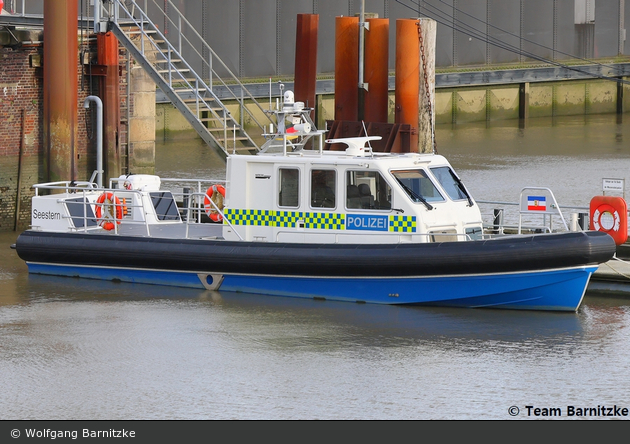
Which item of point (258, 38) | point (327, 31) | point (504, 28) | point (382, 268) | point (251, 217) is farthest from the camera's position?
point (504, 28)

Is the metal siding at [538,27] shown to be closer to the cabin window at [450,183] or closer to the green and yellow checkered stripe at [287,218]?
→ the cabin window at [450,183]

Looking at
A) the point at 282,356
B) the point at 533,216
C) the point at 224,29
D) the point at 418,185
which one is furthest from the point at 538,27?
the point at 282,356

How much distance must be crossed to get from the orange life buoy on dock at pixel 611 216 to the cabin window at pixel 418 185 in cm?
172

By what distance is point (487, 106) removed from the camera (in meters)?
34.1

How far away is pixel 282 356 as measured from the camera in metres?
9.17

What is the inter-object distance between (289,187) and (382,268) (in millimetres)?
1406

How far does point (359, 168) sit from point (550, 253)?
7.08 ft

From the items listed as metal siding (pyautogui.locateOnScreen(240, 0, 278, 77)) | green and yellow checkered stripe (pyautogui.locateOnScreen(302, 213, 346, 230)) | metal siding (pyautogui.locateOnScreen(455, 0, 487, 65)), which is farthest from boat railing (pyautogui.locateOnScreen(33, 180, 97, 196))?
metal siding (pyautogui.locateOnScreen(455, 0, 487, 65))

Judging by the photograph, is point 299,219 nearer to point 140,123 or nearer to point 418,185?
point 418,185

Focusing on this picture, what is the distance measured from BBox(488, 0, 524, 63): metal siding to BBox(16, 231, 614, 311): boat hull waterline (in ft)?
87.6

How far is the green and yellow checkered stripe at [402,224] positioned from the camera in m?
10.7

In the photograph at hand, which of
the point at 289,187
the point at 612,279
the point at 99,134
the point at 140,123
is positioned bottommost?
the point at 612,279

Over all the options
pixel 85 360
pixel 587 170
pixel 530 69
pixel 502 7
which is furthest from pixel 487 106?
pixel 85 360
